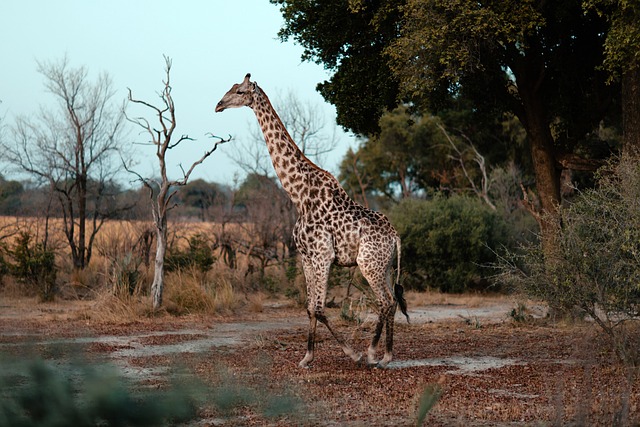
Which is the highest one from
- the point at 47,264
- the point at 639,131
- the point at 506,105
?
the point at 506,105

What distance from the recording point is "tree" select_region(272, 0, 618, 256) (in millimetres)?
13836

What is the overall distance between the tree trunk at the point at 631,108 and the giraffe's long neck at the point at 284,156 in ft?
20.1

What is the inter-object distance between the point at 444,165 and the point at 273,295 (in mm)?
20597

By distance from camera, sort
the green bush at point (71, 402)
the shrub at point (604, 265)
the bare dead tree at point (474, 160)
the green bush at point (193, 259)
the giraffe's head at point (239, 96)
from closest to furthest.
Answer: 1. the green bush at point (71, 402)
2. the shrub at point (604, 265)
3. the giraffe's head at point (239, 96)
4. the green bush at point (193, 259)
5. the bare dead tree at point (474, 160)

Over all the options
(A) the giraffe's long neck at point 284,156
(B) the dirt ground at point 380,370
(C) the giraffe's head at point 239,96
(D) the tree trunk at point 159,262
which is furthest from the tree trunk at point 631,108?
(D) the tree trunk at point 159,262

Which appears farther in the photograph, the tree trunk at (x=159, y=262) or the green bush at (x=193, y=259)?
the green bush at (x=193, y=259)

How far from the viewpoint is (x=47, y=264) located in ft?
64.0

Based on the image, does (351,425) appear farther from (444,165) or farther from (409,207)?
(444,165)

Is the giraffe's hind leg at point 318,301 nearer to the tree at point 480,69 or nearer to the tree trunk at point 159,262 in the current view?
the tree at point 480,69

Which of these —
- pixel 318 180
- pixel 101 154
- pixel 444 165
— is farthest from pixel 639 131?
pixel 444 165

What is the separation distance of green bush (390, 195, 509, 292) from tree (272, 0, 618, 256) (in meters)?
4.98

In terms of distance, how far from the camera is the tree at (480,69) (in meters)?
13.8

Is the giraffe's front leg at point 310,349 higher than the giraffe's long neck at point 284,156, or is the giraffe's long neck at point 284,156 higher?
the giraffe's long neck at point 284,156

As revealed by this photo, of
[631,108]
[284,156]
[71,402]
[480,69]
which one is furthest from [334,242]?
[71,402]
